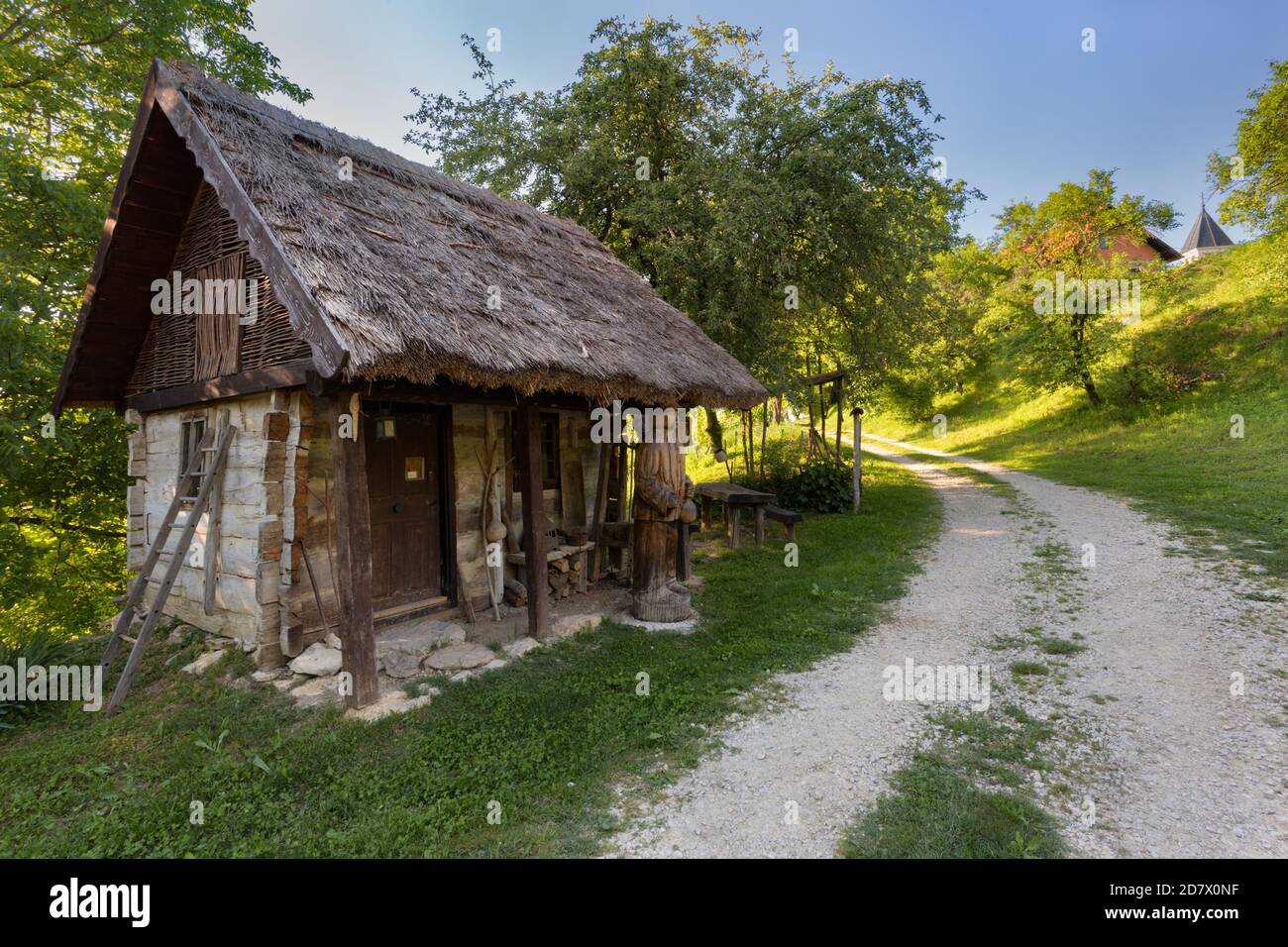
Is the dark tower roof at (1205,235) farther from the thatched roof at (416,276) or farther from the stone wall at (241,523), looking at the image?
the stone wall at (241,523)

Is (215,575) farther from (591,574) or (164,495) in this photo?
(591,574)

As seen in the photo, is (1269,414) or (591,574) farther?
(1269,414)

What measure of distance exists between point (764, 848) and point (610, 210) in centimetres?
1275

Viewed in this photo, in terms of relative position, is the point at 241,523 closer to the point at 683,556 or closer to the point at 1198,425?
the point at 683,556

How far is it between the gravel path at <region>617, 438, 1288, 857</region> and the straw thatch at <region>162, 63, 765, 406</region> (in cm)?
332

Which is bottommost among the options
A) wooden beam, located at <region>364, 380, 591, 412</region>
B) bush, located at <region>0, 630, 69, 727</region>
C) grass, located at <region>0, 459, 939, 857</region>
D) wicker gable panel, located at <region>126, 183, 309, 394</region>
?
grass, located at <region>0, 459, 939, 857</region>

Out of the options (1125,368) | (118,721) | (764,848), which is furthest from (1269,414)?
(118,721)

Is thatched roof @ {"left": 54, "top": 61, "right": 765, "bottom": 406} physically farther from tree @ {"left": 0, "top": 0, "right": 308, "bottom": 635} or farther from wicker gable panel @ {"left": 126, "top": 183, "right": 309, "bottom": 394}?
tree @ {"left": 0, "top": 0, "right": 308, "bottom": 635}

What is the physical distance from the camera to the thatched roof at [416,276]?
13.6 feet

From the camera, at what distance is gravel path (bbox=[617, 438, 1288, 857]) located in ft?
9.71

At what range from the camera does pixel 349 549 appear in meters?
4.39

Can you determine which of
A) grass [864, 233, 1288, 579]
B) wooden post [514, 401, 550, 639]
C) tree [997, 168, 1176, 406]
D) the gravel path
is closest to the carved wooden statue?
wooden post [514, 401, 550, 639]

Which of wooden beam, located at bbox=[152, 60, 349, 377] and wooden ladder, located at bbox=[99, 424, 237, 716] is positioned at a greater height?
wooden beam, located at bbox=[152, 60, 349, 377]

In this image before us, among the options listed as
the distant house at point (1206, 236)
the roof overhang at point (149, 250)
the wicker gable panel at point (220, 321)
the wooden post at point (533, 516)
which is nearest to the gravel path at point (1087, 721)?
the wooden post at point (533, 516)
